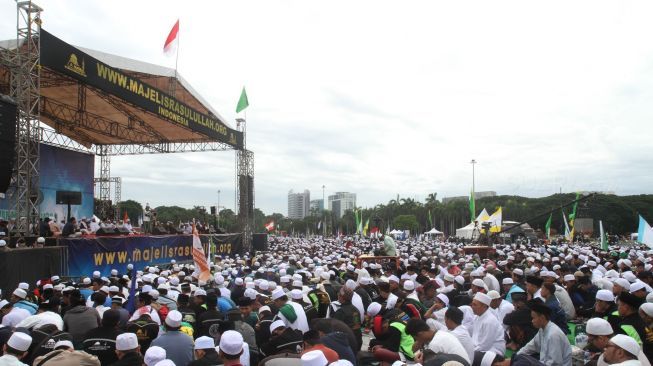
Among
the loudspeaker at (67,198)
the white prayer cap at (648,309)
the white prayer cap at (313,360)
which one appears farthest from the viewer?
the loudspeaker at (67,198)

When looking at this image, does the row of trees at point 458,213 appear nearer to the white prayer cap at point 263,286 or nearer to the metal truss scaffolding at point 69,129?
the metal truss scaffolding at point 69,129

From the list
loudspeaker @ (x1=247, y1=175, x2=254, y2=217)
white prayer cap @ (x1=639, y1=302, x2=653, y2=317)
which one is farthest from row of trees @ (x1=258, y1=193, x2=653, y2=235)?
white prayer cap @ (x1=639, y1=302, x2=653, y2=317)

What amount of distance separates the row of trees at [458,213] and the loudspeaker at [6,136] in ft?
125

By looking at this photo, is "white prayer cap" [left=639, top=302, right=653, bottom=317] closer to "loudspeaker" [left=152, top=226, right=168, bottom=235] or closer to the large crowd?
the large crowd

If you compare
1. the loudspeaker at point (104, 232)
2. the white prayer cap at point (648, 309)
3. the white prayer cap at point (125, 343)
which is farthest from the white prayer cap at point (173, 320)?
the loudspeaker at point (104, 232)

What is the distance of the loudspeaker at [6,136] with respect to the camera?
12.3 metres

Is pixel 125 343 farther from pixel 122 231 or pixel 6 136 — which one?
pixel 122 231

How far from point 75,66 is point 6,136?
3323 mm

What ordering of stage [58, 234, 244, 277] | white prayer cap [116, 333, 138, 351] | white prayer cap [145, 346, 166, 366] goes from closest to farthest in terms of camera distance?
white prayer cap [145, 346, 166, 366], white prayer cap [116, 333, 138, 351], stage [58, 234, 244, 277]

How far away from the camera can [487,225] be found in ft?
72.7

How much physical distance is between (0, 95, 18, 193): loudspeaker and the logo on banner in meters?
2.30

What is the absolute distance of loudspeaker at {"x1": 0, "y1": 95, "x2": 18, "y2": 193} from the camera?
12.3 metres

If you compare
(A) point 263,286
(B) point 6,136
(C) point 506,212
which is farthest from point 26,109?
(C) point 506,212

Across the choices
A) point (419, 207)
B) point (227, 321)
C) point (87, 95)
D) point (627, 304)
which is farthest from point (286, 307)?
point (419, 207)
